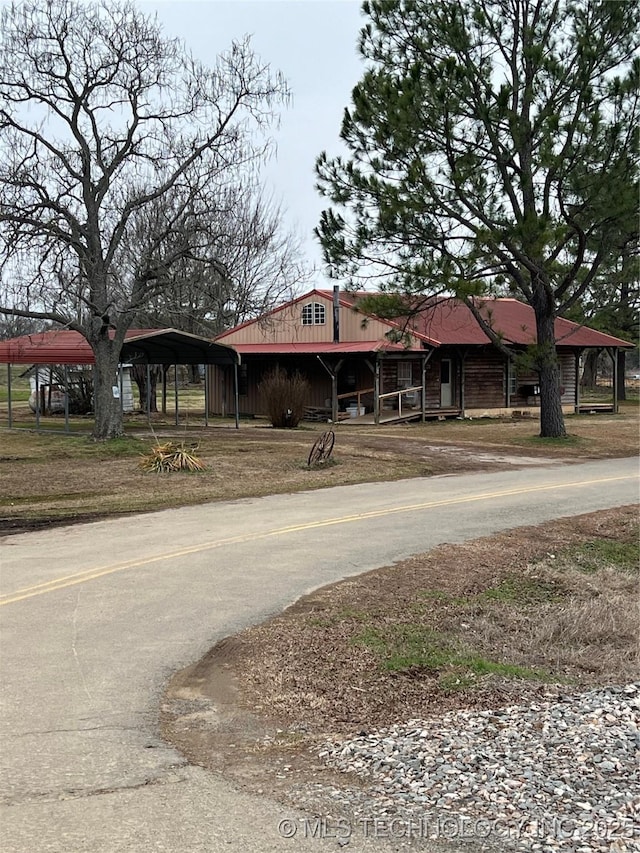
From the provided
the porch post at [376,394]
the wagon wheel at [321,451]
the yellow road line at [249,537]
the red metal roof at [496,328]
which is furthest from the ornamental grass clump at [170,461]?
the red metal roof at [496,328]

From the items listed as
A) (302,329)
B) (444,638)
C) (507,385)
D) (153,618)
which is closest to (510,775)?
(444,638)

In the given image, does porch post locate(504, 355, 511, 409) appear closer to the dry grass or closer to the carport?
the carport

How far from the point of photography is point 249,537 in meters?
12.1

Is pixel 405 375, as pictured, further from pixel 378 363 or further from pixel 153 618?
pixel 153 618

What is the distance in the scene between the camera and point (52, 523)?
1365 cm

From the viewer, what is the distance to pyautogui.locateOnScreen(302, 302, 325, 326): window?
37.9 meters

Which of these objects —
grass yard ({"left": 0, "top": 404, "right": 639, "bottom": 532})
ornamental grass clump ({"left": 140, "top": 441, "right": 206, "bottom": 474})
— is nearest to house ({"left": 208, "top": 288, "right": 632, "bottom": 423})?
grass yard ({"left": 0, "top": 404, "right": 639, "bottom": 532})

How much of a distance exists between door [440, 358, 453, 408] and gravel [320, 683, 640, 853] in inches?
1287

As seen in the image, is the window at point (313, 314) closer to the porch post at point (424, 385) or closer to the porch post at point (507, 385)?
the porch post at point (424, 385)

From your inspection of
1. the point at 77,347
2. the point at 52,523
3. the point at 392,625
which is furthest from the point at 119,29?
the point at 392,625

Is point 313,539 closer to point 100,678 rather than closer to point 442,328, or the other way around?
point 100,678

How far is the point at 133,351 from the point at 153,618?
2475 centimetres

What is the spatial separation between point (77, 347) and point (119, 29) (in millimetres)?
10504

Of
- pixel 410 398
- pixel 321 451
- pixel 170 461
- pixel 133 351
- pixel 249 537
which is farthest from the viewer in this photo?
pixel 410 398
